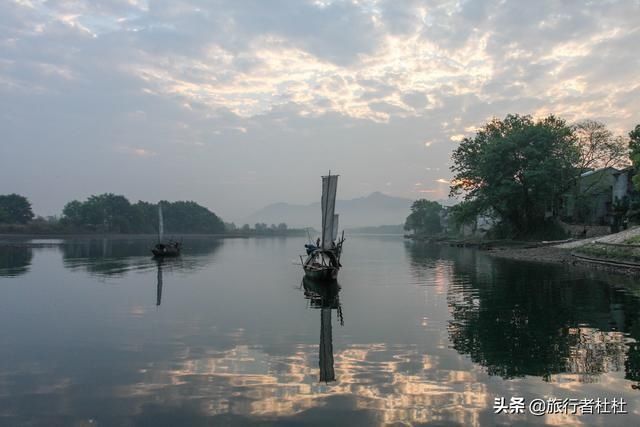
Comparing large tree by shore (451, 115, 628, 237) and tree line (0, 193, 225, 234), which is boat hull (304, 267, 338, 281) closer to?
large tree by shore (451, 115, 628, 237)

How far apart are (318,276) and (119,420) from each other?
2116 centimetres

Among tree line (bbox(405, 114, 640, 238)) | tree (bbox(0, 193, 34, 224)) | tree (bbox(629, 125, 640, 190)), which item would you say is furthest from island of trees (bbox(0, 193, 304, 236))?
tree (bbox(629, 125, 640, 190))

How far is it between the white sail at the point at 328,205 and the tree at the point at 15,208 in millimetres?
127148

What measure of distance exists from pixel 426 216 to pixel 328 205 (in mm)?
137892

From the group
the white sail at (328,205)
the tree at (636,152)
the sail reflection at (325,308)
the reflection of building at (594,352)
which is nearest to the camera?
the reflection of building at (594,352)

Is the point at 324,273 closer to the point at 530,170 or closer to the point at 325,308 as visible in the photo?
the point at 325,308

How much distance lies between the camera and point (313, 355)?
14.4 meters

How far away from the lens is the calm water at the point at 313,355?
9922 mm

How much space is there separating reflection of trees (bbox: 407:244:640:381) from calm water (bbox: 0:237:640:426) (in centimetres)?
8

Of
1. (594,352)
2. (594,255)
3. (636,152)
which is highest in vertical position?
(636,152)

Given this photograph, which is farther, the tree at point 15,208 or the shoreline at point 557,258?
the tree at point 15,208

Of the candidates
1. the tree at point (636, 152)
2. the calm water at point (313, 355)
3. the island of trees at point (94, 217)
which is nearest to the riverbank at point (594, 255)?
the tree at point (636, 152)

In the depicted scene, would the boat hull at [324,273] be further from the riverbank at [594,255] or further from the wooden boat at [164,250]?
the wooden boat at [164,250]

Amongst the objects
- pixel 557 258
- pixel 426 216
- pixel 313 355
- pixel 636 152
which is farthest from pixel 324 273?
pixel 426 216
